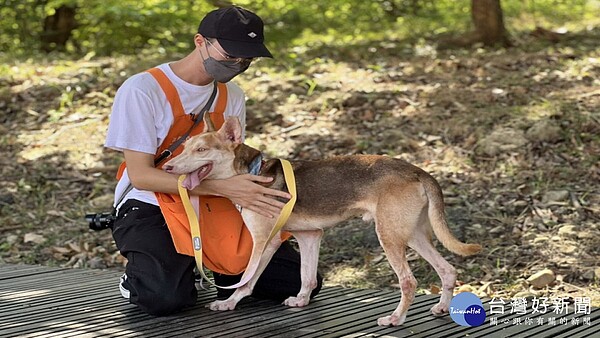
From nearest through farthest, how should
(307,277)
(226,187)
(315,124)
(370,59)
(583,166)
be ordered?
1. (226,187)
2. (307,277)
3. (583,166)
4. (315,124)
5. (370,59)

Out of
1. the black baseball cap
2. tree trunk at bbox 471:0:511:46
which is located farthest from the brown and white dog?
tree trunk at bbox 471:0:511:46

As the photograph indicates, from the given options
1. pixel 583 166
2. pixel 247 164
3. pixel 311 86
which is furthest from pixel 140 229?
pixel 311 86

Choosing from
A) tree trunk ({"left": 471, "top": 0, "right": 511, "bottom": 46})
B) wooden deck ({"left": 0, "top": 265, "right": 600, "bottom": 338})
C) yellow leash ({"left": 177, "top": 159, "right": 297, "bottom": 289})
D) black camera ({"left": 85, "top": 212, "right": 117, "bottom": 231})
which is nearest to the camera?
wooden deck ({"left": 0, "top": 265, "right": 600, "bottom": 338})

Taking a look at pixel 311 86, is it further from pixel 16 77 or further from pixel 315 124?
pixel 16 77

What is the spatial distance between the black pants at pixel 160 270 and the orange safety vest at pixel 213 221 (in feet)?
0.45

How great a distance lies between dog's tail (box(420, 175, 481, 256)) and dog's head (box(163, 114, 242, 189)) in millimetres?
912

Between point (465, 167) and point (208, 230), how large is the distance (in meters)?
3.17

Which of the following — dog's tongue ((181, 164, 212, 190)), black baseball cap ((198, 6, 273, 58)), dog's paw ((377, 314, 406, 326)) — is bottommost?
dog's paw ((377, 314, 406, 326))

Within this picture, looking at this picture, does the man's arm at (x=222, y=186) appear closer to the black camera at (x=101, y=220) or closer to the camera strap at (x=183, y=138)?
the camera strap at (x=183, y=138)

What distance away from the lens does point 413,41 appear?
35.8ft

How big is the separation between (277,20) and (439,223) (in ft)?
30.4

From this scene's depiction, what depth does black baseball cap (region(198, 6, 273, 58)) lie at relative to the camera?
14.3 ft

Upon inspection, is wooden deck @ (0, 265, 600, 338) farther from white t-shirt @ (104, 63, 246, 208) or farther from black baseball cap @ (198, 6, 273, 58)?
black baseball cap @ (198, 6, 273, 58)

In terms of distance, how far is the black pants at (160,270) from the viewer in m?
4.38
